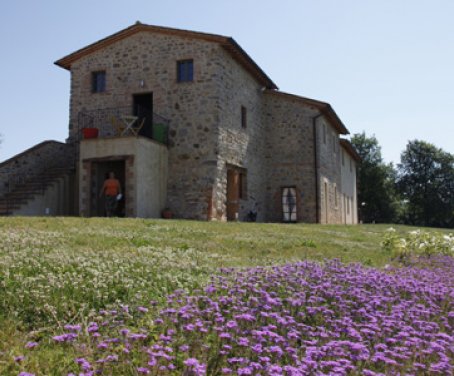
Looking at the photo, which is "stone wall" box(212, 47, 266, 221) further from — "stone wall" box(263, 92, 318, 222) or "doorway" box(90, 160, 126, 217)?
"doorway" box(90, 160, 126, 217)

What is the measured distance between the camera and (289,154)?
25.3m

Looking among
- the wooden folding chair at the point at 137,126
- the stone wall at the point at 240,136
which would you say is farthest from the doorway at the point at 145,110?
the stone wall at the point at 240,136

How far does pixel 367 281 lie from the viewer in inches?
223

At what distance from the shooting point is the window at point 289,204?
82.5 feet

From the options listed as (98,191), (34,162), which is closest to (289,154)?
(98,191)

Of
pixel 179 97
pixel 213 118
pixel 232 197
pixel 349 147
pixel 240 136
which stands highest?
pixel 349 147

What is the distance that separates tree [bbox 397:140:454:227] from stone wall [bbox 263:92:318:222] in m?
36.4

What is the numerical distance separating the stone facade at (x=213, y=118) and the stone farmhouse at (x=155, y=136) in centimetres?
4

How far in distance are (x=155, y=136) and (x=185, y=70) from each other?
2.97 m

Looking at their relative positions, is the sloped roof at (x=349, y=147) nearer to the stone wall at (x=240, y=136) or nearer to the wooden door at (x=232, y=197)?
the stone wall at (x=240, y=136)

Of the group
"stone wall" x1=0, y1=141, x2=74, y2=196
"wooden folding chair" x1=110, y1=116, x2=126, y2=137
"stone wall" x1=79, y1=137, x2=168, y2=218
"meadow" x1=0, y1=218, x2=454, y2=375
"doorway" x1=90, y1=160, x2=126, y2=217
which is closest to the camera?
"meadow" x1=0, y1=218, x2=454, y2=375

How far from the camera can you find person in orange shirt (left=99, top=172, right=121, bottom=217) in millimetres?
18000

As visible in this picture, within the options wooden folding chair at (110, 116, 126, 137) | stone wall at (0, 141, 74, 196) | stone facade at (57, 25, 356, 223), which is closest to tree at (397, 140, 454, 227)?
stone facade at (57, 25, 356, 223)

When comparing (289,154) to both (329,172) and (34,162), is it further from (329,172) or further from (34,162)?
(34,162)
